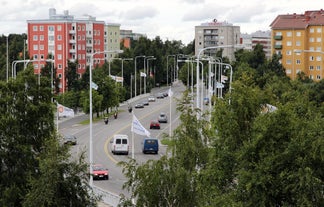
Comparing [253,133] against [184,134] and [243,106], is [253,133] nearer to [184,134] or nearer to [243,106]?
[243,106]

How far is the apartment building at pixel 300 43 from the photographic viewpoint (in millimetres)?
119812

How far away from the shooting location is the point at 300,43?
4749 inches

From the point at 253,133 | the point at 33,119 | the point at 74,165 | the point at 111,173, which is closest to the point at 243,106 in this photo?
the point at 253,133

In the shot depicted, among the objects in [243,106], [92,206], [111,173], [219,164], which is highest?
[243,106]

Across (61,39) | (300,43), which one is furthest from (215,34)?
(61,39)

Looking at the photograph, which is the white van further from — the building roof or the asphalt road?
the building roof

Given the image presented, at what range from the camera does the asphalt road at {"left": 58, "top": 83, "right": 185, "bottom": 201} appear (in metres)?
47.3

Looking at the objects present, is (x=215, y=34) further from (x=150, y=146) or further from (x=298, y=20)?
(x=150, y=146)

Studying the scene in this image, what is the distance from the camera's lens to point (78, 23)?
129250mm

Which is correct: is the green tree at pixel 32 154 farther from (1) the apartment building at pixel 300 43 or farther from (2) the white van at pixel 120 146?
(1) the apartment building at pixel 300 43

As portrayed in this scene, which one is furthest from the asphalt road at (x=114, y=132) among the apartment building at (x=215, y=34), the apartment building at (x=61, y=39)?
the apartment building at (x=215, y=34)

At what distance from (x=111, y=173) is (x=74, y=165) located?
27.0m

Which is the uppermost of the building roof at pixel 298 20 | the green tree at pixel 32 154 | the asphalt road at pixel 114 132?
the building roof at pixel 298 20

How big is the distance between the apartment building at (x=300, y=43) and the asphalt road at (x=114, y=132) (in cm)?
2268
